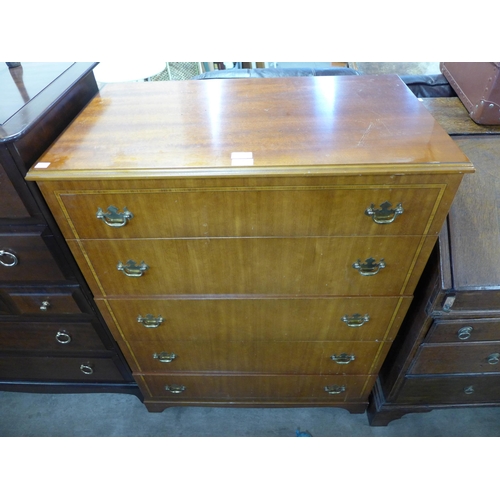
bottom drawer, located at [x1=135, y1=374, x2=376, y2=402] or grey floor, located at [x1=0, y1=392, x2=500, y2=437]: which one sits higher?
bottom drawer, located at [x1=135, y1=374, x2=376, y2=402]

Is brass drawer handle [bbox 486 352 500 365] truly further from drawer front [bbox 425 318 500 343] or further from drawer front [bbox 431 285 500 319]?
drawer front [bbox 431 285 500 319]

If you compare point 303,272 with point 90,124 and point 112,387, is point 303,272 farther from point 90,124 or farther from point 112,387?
point 112,387

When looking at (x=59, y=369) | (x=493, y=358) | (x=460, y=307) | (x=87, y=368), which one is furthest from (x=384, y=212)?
(x=59, y=369)

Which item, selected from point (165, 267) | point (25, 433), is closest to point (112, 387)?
point (25, 433)

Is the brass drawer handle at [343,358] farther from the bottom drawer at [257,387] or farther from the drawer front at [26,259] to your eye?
the drawer front at [26,259]

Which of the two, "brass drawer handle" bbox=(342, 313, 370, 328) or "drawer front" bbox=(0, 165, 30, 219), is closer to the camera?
"drawer front" bbox=(0, 165, 30, 219)

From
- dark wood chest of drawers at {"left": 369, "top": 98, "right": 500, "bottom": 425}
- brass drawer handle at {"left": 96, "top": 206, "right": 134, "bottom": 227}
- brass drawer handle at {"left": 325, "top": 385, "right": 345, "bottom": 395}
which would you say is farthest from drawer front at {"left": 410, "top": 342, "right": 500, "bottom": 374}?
brass drawer handle at {"left": 96, "top": 206, "right": 134, "bottom": 227}

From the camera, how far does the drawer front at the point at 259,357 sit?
1303 millimetres

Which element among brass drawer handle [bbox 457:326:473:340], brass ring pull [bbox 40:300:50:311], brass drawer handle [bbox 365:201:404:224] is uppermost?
brass drawer handle [bbox 365:201:404:224]

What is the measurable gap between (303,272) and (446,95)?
103 centimetres

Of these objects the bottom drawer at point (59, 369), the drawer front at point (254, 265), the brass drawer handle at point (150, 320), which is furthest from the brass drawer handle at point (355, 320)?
the bottom drawer at point (59, 369)

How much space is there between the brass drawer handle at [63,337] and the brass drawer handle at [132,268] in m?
0.50

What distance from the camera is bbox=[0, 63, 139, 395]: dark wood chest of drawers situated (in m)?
0.92

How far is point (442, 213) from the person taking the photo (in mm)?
921
